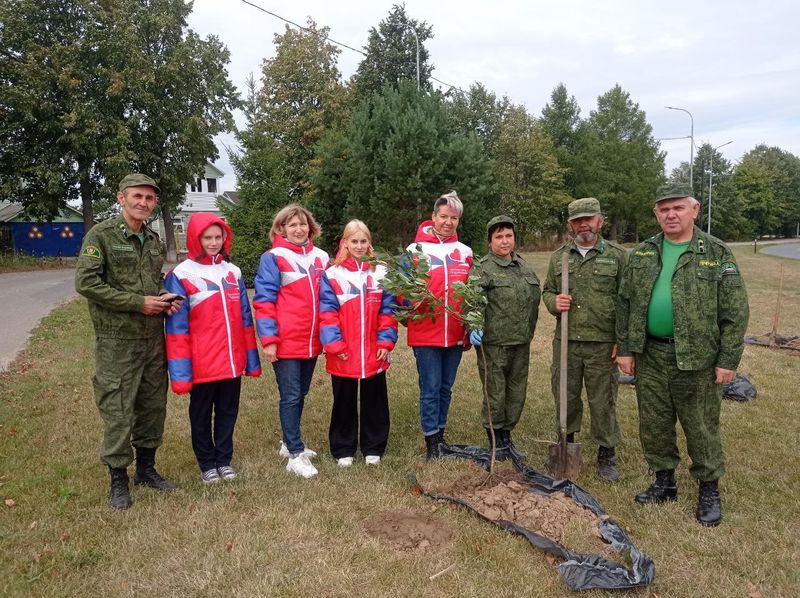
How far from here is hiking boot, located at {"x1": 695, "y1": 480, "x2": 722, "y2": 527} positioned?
11.8 feet

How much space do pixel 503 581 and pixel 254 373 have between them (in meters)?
2.21

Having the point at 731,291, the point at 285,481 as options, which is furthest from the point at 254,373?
the point at 731,291

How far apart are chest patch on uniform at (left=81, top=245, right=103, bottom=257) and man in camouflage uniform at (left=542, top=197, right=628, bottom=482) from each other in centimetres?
316

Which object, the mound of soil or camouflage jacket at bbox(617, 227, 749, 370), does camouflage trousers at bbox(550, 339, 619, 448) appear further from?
the mound of soil

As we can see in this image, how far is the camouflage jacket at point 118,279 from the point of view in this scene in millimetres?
3568

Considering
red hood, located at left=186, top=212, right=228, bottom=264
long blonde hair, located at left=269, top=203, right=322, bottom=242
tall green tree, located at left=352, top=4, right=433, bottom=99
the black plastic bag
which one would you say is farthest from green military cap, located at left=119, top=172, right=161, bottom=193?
tall green tree, located at left=352, top=4, right=433, bottom=99

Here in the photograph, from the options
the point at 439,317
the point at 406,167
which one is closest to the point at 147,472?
the point at 439,317

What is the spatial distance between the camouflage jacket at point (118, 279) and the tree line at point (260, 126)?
9965 millimetres

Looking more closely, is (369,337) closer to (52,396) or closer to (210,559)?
(210,559)

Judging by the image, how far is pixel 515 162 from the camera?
39.0m

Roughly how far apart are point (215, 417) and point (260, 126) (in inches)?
1129

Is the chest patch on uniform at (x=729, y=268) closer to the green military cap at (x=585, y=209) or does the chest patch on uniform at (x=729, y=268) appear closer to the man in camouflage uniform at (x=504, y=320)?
the green military cap at (x=585, y=209)

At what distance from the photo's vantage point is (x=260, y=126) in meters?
30.4

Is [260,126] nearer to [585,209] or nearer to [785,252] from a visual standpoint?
[585,209]
